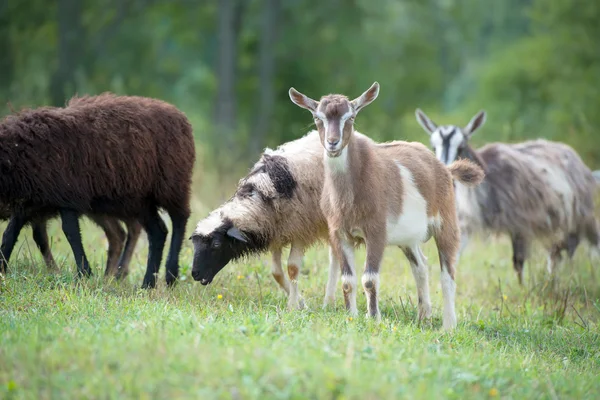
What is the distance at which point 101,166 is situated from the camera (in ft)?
30.0

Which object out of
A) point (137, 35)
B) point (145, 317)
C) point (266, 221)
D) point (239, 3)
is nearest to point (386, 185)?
point (266, 221)

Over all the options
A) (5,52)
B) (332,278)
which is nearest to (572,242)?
(332,278)

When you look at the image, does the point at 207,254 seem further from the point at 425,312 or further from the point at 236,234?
the point at 425,312

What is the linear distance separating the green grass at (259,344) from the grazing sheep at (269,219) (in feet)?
1.43

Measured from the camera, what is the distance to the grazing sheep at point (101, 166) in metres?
8.77

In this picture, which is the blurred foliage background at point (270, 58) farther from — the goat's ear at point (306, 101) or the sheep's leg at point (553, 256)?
the goat's ear at point (306, 101)

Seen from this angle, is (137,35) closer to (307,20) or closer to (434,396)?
(307,20)

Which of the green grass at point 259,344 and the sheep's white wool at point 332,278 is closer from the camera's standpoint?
the green grass at point 259,344

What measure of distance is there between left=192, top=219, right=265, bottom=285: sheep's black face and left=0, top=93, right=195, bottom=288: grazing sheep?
0.69 metres

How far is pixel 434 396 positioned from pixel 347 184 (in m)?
2.98

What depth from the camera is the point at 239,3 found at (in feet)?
94.8

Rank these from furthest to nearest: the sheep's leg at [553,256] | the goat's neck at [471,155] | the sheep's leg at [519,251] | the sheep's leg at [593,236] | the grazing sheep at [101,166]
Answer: the sheep's leg at [593,236]
the sheep's leg at [553,256]
the sheep's leg at [519,251]
the goat's neck at [471,155]
the grazing sheep at [101,166]

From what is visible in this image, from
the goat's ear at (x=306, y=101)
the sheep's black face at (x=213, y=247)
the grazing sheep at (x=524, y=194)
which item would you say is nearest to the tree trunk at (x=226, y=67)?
the grazing sheep at (x=524, y=194)

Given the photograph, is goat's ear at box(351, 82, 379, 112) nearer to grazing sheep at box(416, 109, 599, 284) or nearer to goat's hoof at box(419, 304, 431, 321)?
goat's hoof at box(419, 304, 431, 321)
